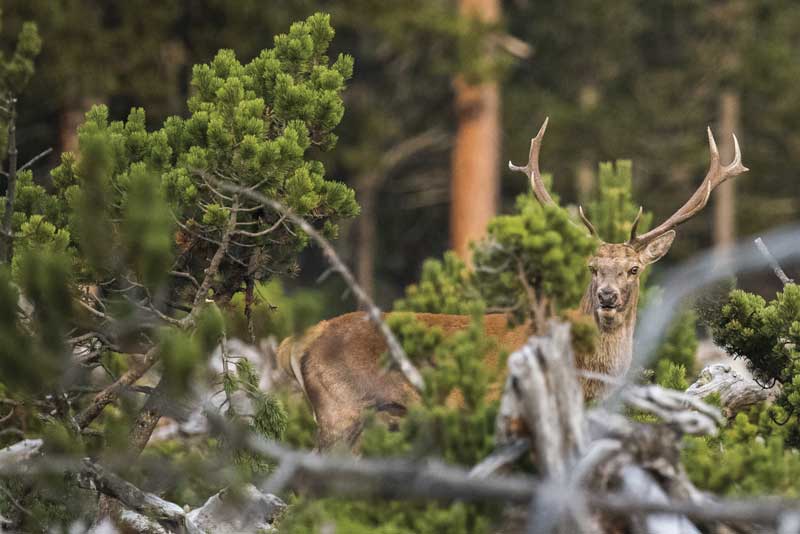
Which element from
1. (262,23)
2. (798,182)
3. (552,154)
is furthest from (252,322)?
(798,182)

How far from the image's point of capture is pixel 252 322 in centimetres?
672

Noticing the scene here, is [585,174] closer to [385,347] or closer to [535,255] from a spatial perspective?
[385,347]

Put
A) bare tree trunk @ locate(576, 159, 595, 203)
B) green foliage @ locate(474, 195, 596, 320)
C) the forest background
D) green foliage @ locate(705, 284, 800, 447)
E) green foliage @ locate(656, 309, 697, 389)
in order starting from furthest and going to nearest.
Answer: bare tree trunk @ locate(576, 159, 595, 203) → green foliage @ locate(656, 309, 697, 389) → green foliage @ locate(705, 284, 800, 447) → the forest background → green foliage @ locate(474, 195, 596, 320)

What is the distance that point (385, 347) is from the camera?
7.14 m

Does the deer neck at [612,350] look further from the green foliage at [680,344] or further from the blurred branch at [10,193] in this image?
the blurred branch at [10,193]

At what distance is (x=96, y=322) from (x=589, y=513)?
270 cm

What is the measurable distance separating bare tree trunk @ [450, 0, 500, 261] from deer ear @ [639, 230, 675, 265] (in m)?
11.8

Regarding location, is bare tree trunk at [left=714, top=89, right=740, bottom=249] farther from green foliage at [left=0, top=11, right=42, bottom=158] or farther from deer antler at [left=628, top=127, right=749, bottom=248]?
green foliage at [left=0, top=11, right=42, bottom=158]

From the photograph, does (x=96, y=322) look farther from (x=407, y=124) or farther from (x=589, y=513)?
(x=407, y=124)

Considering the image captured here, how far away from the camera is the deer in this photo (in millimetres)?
6938

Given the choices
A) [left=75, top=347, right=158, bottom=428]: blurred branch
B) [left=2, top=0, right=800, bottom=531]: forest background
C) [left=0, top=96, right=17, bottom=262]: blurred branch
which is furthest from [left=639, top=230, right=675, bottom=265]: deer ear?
[left=0, top=96, right=17, bottom=262]: blurred branch

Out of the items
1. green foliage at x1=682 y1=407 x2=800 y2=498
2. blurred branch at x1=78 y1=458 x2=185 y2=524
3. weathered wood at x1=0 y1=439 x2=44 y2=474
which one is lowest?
blurred branch at x1=78 y1=458 x2=185 y2=524

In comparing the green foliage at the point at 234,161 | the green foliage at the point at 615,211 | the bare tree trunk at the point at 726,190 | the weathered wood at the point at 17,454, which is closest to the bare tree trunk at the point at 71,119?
the green foliage at the point at 615,211

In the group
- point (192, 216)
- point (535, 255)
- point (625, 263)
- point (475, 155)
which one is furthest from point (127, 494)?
point (475, 155)
